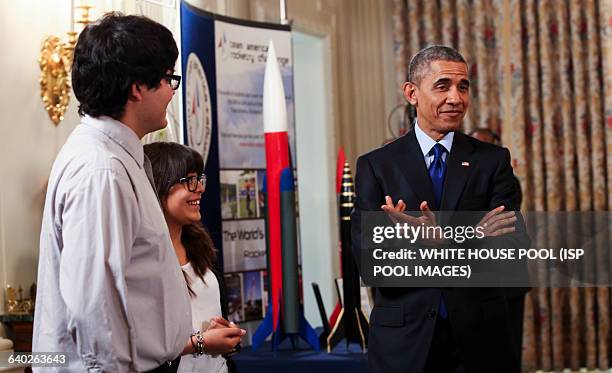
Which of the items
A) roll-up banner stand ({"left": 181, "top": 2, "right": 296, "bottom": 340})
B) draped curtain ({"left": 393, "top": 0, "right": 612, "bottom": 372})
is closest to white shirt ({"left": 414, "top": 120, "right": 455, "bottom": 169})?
roll-up banner stand ({"left": 181, "top": 2, "right": 296, "bottom": 340})

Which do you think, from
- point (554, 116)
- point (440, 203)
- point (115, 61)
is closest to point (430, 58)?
point (440, 203)

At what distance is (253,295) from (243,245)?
291 mm

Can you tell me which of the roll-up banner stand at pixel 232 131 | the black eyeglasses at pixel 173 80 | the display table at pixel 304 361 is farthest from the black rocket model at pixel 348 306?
the black eyeglasses at pixel 173 80

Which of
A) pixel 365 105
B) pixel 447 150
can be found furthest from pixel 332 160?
pixel 447 150

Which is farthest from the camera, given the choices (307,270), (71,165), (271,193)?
(307,270)

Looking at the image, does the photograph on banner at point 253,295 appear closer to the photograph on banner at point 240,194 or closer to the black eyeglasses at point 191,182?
the photograph on banner at point 240,194

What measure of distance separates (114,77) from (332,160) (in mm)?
5145

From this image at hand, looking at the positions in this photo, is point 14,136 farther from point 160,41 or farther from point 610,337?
point 610,337

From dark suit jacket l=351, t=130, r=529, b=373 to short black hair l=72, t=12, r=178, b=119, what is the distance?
930mm

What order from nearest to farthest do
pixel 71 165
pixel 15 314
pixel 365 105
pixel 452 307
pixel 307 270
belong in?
1. pixel 71 165
2. pixel 452 307
3. pixel 15 314
4. pixel 307 270
5. pixel 365 105

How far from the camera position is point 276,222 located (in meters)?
4.48

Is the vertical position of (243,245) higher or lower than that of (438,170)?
lower

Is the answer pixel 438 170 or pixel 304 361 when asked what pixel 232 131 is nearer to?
pixel 304 361

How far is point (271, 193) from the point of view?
4.49 meters
